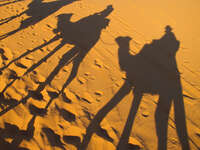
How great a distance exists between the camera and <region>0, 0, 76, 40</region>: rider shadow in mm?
5465

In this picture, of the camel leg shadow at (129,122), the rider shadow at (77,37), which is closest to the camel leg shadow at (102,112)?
the camel leg shadow at (129,122)

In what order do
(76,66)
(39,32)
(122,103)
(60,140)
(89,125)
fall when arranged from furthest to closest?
(39,32) < (76,66) < (122,103) < (89,125) < (60,140)

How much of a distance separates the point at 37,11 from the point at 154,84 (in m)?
6.52

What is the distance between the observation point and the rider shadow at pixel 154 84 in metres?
2.67

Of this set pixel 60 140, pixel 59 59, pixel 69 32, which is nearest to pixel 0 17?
pixel 69 32

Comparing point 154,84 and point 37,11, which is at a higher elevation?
point 37,11

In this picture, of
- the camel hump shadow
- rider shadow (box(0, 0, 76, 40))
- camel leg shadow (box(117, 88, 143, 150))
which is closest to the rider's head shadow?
rider shadow (box(0, 0, 76, 40))

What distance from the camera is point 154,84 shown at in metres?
3.61

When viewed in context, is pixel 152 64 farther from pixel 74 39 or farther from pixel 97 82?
pixel 74 39

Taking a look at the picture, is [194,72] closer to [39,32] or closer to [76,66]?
[76,66]

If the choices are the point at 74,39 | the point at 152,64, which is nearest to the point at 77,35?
the point at 74,39

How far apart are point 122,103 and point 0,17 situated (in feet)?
21.2

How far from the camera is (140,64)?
4.16 metres

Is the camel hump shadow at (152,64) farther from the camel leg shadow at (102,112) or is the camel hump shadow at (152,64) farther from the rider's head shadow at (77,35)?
the rider's head shadow at (77,35)
